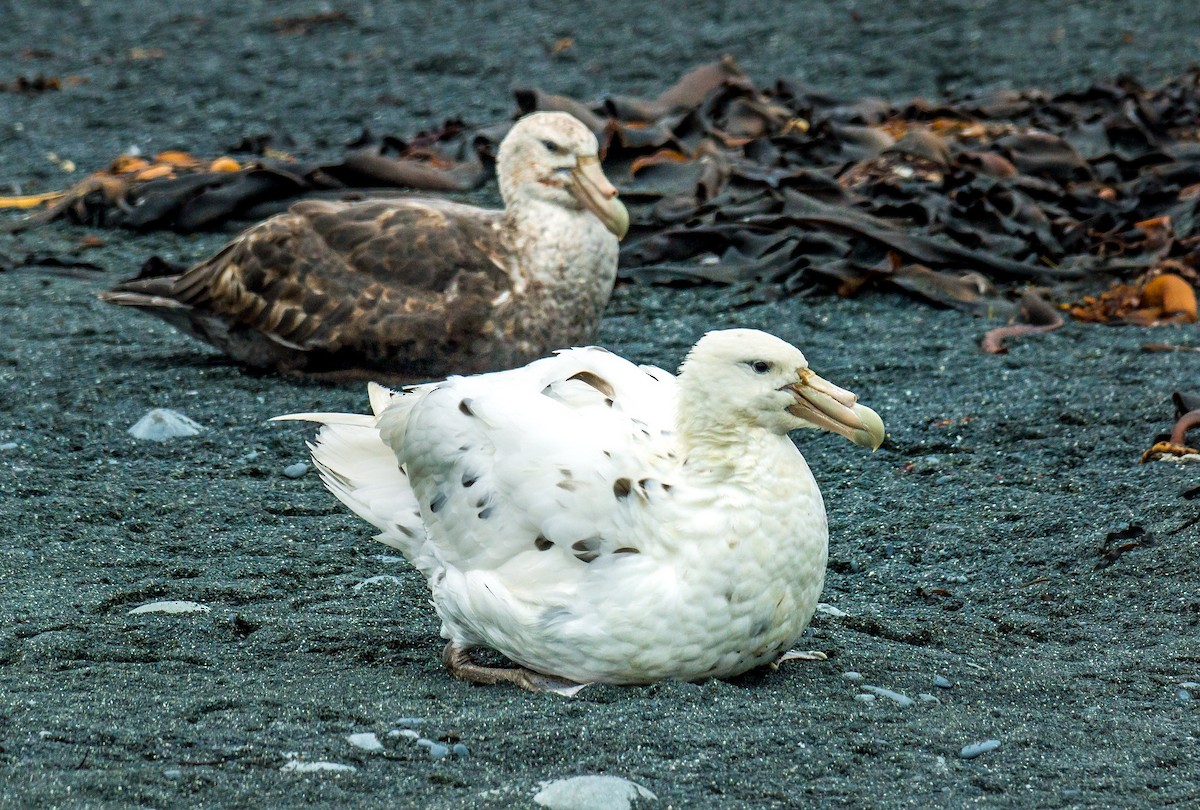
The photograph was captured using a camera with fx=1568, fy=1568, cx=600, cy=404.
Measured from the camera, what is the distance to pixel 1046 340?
22.9 feet

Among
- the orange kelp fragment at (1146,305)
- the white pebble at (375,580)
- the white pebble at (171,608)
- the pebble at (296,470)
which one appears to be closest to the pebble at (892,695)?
the white pebble at (375,580)

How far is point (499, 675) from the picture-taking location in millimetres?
3898

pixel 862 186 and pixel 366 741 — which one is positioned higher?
pixel 366 741

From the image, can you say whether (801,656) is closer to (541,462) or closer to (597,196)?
(541,462)

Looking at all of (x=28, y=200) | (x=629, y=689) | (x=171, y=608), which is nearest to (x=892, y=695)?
(x=629, y=689)

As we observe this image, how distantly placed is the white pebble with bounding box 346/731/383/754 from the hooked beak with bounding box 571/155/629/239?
12.1 feet

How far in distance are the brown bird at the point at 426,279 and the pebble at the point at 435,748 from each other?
10.8ft

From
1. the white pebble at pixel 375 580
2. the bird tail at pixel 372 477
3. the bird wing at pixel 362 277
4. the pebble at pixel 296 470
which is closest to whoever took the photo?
the bird tail at pixel 372 477

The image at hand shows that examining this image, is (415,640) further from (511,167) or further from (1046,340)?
(1046,340)

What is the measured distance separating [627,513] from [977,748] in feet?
3.09

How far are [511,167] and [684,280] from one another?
4.97 feet

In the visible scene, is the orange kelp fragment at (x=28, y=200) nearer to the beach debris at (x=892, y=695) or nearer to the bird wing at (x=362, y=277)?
the bird wing at (x=362, y=277)

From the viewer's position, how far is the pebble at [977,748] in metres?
3.38

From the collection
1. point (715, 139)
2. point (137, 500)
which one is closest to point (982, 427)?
point (137, 500)
